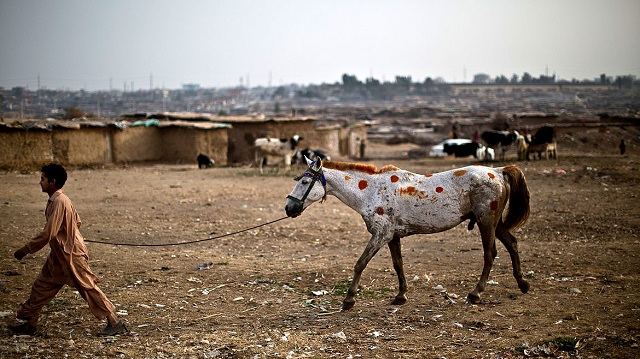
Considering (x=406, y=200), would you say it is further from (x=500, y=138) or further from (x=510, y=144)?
(x=510, y=144)

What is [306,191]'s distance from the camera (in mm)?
7082

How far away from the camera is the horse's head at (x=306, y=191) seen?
706 centimetres

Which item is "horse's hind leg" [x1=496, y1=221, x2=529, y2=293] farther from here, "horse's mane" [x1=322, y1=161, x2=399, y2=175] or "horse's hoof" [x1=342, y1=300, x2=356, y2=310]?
"horse's hoof" [x1=342, y1=300, x2=356, y2=310]

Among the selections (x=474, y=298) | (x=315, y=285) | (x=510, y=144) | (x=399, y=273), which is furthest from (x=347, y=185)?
(x=510, y=144)

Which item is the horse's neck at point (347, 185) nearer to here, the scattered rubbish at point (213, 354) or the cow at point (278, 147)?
the scattered rubbish at point (213, 354)

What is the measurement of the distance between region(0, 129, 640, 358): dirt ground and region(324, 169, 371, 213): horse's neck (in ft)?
4.00

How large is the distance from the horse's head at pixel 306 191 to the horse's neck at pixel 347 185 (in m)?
0.17

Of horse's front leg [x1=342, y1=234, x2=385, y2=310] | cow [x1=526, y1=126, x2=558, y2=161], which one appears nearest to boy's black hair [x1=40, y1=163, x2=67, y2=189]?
horse's front leg [x1=342, y1=234, x2=385, y2=310]

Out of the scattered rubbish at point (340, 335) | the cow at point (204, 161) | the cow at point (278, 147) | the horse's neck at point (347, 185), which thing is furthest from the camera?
the cow at point (278, 147)

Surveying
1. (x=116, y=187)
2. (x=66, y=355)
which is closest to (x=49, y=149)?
(x=116, y=187)

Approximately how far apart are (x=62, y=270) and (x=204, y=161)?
15.6 metres

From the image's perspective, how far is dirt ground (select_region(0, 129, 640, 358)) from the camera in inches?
226

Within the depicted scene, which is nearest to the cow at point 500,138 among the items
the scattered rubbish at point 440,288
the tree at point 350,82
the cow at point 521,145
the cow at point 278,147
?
the cow at point 521,145

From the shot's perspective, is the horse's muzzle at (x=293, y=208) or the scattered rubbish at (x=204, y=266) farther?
the scattered rubbish at (x=204, y=266)
